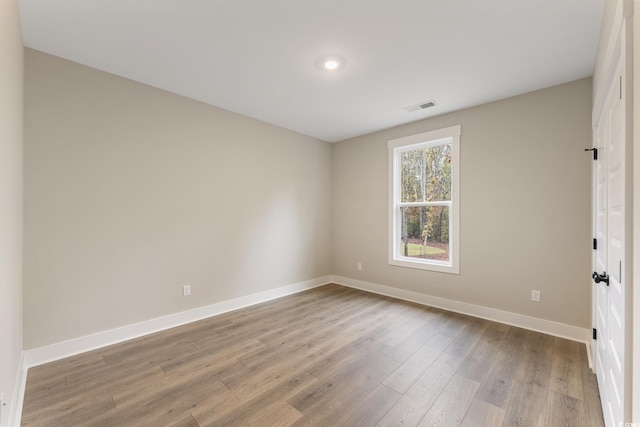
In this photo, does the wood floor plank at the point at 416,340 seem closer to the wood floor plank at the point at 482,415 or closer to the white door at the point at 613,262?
the wood floor plank at the point at 482,415

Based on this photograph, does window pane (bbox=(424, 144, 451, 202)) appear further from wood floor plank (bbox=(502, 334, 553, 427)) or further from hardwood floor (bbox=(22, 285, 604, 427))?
wood floor plank (bbox=(502, 334, 553, 427))

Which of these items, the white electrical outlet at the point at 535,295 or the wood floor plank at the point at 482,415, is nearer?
the wood floor plank at the point at 482,415

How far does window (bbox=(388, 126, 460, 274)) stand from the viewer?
360 cm

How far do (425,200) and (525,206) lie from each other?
121cm

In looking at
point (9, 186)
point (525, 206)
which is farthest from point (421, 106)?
point (9, 186)

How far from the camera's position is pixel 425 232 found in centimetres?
399

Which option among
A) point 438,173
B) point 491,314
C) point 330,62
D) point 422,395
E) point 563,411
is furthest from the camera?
point 438,173

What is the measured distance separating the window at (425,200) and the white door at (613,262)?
5.81 ft

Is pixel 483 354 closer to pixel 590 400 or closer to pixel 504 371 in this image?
pixel 504 371

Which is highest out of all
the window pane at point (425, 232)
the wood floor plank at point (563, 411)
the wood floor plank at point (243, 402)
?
the window pane at point (425, 232)

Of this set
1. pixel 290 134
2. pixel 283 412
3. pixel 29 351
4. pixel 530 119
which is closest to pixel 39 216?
pixel 29 351

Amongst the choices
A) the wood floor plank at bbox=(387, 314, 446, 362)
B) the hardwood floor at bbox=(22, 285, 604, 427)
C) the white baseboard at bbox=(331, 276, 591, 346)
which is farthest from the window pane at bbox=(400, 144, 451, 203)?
the hardwood floor at bbox=(22, 285, 604, 427)

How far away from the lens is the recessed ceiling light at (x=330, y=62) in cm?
238

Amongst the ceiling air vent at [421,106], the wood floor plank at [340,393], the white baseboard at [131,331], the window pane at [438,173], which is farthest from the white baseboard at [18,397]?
the window pane at [438,173]
